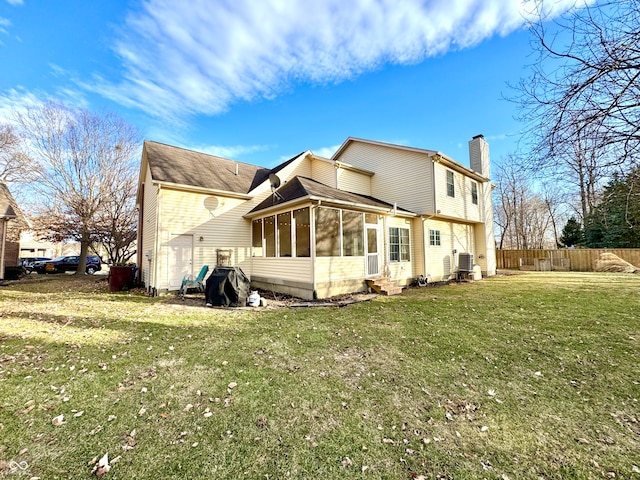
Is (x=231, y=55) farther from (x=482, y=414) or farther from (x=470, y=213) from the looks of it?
(x=470, y=213)

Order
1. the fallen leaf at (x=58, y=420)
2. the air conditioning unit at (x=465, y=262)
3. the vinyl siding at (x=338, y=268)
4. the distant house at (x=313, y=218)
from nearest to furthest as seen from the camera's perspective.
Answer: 1. the fallen leaf at (x=58, y=420)
2. the vinyl siding at (x=338, y=268)
3. the distant house at (x=313, y=218)
4. the air conditioning unit at (x=465, y=262)

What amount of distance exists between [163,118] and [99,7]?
7029 millimetres

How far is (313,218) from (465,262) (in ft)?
30.4

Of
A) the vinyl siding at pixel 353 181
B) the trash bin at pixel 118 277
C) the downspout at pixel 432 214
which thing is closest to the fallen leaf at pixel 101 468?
the trash bin at pixel 118 277

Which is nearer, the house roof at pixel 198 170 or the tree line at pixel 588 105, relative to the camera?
the tree line at pixel 588 105

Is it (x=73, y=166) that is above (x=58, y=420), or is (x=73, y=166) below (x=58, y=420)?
above

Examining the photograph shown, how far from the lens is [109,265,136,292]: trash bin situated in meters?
11.2

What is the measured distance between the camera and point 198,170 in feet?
39.1

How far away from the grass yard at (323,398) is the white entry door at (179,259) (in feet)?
13.8

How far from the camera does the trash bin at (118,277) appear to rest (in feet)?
36.7

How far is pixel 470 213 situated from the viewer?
14.5 m

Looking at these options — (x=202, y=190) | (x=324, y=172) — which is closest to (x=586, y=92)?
(x=324, y=172)

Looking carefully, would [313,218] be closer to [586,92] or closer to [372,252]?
[372,252]

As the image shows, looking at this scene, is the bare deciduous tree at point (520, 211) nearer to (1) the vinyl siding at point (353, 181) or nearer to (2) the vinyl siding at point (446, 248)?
(2) the vinyl siding at point (446, 248)
